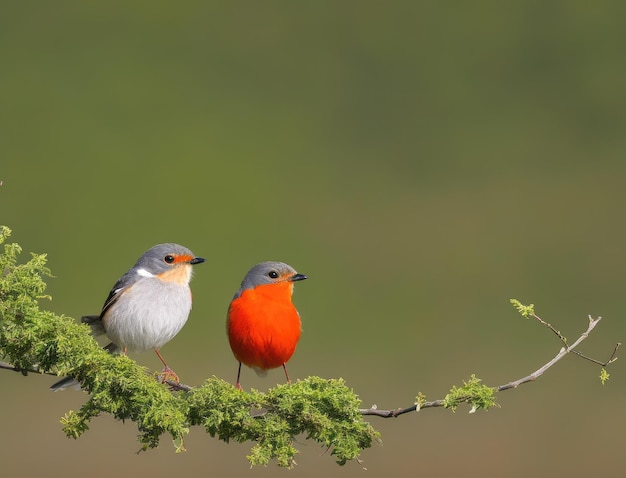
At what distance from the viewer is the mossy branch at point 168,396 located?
2135 millimetres

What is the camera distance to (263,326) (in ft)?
11.0

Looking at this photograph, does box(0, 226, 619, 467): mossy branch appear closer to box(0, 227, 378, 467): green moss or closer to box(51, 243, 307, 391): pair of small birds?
box(0, 227, 378, 467): green moss

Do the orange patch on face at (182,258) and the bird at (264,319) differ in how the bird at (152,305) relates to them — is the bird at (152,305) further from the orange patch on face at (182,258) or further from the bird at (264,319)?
the bird at (264,319)

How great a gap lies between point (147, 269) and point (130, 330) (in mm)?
281

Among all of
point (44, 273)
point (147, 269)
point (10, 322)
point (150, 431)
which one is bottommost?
point (150, 431)

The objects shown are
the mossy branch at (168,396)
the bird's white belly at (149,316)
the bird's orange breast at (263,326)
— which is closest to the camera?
the mossy branch at (168,396)

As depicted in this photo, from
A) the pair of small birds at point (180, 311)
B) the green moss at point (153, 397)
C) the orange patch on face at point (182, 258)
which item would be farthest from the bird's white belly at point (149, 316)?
the green moss at point (153, 397)

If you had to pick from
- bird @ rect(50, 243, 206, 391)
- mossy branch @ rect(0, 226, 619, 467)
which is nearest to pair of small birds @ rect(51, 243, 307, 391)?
bird @ rect(50, 243, 206, 391)

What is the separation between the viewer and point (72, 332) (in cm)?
218

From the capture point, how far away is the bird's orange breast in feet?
11.0

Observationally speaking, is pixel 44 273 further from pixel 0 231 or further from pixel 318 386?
pixel 318 386

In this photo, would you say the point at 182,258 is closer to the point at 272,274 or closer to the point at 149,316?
the point at 149,316

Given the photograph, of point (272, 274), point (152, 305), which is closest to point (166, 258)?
point (152, 305)

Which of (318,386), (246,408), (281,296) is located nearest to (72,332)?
(246,408)
